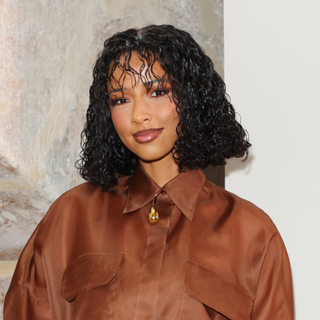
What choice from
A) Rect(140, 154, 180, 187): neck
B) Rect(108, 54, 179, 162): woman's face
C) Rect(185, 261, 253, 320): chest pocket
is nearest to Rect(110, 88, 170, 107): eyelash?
Rect(108, 54, 179, 162): woman's face

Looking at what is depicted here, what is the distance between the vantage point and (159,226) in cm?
111

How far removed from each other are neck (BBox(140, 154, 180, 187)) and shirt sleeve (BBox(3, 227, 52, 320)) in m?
0.39

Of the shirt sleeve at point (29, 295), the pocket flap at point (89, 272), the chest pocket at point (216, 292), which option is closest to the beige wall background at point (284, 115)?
the chest pocket at point (216, 292)

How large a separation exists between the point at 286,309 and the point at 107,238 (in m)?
0.51

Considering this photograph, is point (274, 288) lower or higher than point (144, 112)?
lower

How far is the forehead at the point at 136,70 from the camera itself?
106 centimetres

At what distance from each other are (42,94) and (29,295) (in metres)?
0.71

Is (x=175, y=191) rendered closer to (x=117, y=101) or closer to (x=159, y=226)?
(x=159, y=226)

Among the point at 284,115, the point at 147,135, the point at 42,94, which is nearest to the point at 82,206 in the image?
the point at 147,135

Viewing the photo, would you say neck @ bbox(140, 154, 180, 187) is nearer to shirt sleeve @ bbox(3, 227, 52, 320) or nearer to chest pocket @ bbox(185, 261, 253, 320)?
chest pocket @ bbox(185, 261, 253, 320)

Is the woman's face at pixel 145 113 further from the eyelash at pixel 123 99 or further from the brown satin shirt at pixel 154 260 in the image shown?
the brown satin shirt at pixel 154 260

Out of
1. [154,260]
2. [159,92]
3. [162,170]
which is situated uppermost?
[159,92]

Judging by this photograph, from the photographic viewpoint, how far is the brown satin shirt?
41.4 inches

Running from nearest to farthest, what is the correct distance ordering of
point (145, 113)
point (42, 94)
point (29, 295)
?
point (145, 113)
point (29, 295)
point (42, 94)
